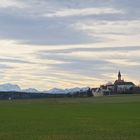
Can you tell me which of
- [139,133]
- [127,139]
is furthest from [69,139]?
[139,133]

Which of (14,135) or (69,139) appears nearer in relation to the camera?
(69,139)

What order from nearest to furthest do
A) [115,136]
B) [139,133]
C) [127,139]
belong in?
[127,139] < [115,136] < [139,133]

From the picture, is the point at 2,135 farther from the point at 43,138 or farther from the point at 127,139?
the point at 127,139

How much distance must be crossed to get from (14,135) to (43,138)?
2784 millimetres

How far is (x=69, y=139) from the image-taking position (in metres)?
27.2

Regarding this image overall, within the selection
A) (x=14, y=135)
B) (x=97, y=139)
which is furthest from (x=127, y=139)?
(x=14, y=135)

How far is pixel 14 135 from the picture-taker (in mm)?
29984

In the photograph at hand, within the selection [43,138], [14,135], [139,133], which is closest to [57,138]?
[43,138]

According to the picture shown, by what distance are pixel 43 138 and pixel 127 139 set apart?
409 centimetres

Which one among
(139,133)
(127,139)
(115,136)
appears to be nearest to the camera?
(127,139)

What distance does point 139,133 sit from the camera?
31.2m

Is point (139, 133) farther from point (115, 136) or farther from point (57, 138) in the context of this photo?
point (57, 138)

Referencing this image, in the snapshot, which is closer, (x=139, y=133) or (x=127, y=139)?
(x=127, y=139)

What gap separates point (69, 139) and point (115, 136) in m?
3.07
